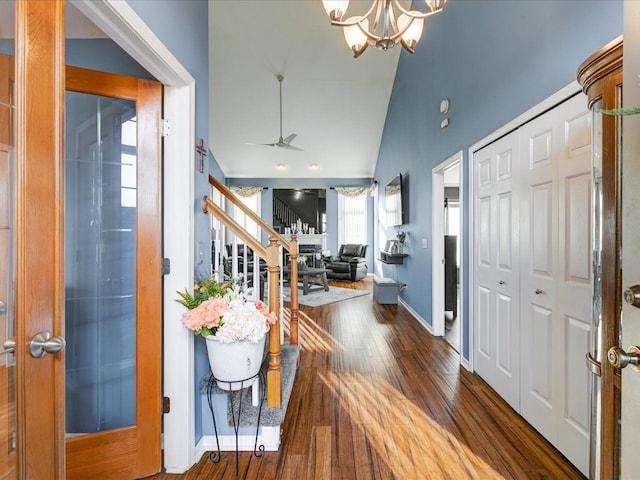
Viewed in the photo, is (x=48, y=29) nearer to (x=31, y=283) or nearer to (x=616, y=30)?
(x=31, y=283)

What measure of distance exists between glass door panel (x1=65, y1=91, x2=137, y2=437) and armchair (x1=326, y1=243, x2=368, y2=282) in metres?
6.30

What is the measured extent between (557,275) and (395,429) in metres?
1.34

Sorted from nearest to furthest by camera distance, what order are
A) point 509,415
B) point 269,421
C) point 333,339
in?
point 269,421, point 509,415, point 333,339

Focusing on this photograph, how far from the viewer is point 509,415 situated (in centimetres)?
204

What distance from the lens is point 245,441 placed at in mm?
1735

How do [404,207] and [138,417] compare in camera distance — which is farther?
[404,207]

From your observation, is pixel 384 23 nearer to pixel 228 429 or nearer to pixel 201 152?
pixel 201 152

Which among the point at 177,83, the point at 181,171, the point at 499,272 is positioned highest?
the point at 177,83

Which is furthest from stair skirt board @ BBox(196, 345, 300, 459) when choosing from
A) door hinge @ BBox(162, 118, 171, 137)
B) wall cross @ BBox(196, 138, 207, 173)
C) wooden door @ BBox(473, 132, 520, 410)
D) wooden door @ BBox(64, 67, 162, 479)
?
wooden door @ BBox(473, 132, 520, 410)

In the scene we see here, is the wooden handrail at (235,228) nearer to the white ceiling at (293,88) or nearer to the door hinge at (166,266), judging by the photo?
the door hinge at (166,266)

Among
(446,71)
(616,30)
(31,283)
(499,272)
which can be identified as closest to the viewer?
(31,283)

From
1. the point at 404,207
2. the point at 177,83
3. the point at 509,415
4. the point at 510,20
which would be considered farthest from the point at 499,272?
the point at 404,207

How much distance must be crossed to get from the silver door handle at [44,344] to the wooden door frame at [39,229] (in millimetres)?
14

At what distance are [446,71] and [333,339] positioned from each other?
3221 mm
